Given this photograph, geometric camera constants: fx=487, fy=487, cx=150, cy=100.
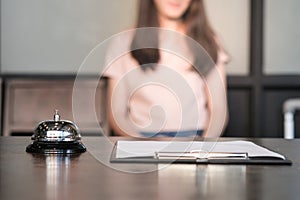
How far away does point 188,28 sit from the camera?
2248 mm

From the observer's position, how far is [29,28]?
2291mm

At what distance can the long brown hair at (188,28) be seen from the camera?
7.33ft

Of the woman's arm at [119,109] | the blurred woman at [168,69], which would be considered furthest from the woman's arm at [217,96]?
the woman's arm at [119,109]

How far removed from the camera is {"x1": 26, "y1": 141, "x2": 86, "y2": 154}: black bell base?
86cm

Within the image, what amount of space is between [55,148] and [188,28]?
1476mm

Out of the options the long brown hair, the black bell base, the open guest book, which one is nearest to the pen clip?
the open guest book

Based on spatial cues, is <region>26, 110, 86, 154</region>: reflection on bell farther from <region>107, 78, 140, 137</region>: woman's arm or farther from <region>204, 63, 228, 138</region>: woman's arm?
<region>204, 63, 228, 138</region>: woman's arm

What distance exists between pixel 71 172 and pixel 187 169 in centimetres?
16

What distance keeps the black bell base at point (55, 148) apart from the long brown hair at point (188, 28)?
4.42 ft

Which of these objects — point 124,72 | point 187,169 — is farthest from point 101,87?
point 187,169

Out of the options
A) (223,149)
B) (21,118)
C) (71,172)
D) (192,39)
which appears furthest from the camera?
(192,39)

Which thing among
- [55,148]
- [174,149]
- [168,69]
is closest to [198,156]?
[174,149]

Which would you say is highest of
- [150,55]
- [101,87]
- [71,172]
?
[150,55]

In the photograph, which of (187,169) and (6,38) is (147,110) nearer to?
(6,38)
